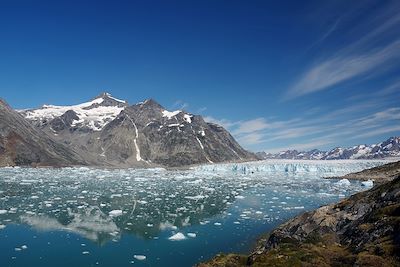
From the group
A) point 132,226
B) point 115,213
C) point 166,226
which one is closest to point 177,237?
point 166,226

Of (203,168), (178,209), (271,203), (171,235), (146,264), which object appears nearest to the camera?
(146,264)

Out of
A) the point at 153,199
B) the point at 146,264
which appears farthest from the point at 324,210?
the point at 153,199

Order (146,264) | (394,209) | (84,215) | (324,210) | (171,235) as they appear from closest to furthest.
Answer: (394,209), (146,264), (324,210), (171,235), (84,215)

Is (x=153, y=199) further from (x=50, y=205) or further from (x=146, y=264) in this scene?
(x=146, y=264)

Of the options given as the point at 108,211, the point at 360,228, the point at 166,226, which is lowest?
the point at 166,226

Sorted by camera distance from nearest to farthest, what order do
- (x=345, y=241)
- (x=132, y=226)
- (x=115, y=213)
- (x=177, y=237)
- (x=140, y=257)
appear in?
(x=345, y=241) → (x=140, y=257) → (x=177, y=237) → (x=132, y=226) → (x=115, y=213)

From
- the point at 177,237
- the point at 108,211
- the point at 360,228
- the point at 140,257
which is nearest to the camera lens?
the point at 360,228

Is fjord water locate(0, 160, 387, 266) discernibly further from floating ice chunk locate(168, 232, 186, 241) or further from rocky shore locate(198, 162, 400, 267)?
rocky shore locate(198, 162, 400, 267)

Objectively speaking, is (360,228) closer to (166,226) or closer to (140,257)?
(140,257)

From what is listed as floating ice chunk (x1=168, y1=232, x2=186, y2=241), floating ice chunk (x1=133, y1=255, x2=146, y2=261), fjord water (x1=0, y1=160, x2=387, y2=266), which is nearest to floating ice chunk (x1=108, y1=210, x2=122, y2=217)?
fjord water (x1=0, y1=160, x2=387, y2=266)
